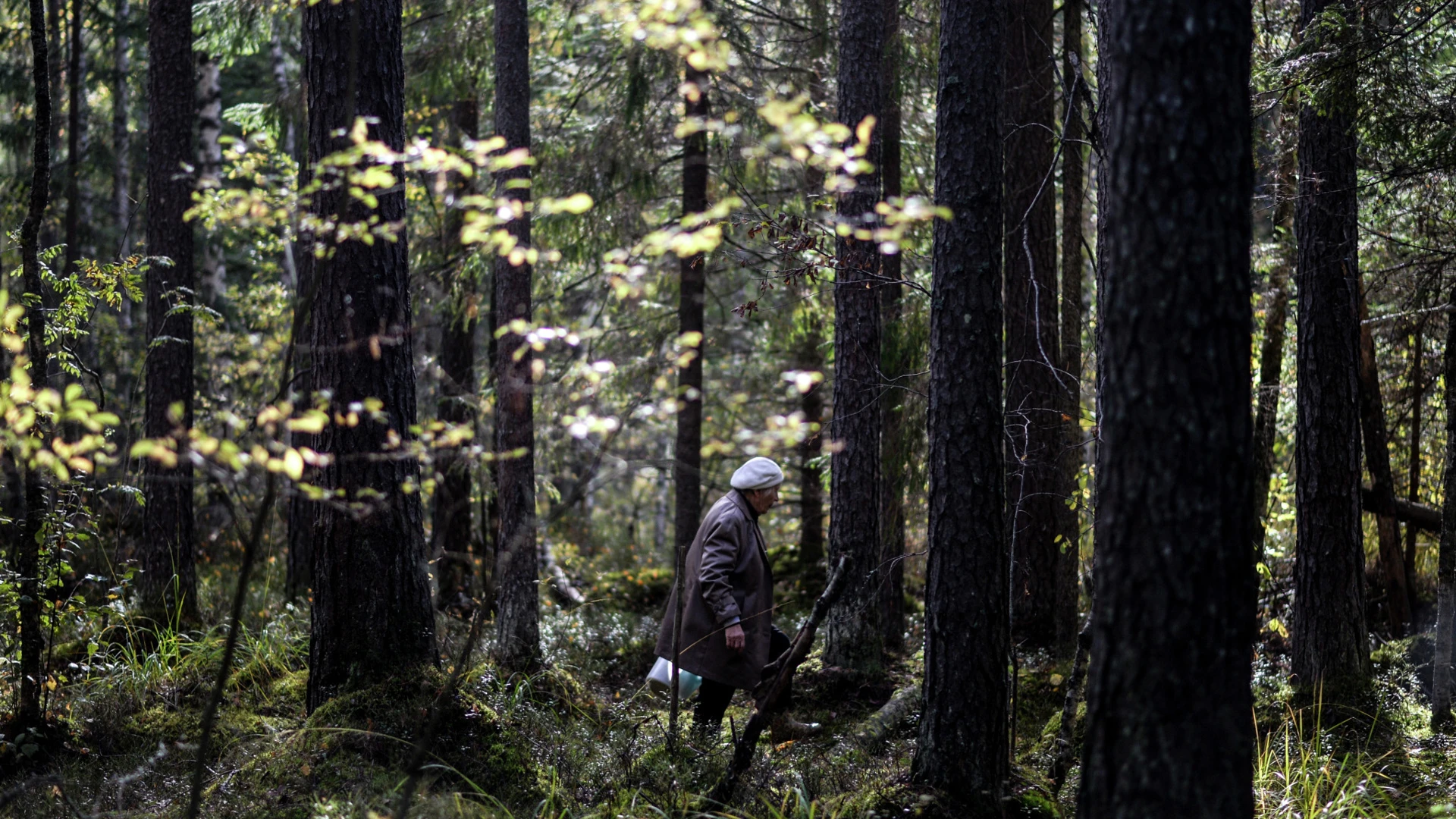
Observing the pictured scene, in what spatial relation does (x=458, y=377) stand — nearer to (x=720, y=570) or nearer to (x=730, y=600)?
(x=720, y=570)

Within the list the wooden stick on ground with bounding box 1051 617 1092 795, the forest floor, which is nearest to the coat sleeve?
the forest floor

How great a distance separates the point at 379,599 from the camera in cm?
533

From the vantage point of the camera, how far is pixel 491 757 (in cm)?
512

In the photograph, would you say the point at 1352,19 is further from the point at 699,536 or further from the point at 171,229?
the point at 171,229

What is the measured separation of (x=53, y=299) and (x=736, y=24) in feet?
27.1

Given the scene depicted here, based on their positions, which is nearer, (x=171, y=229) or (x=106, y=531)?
(x=171, y=229)

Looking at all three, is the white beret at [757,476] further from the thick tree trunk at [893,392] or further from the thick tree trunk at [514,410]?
the thick tree trunk at [893,392]

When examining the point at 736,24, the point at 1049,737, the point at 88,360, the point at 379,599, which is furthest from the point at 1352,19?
the point at 88,360

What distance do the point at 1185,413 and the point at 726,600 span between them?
12.0 feet

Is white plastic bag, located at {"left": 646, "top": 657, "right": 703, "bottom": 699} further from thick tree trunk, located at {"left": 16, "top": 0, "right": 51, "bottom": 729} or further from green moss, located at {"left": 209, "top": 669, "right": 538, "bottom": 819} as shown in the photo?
thick tree trunk, located at {"left": 16, "top": 0, "right": 51, "bottom": 729}

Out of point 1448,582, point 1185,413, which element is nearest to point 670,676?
point 1185,413

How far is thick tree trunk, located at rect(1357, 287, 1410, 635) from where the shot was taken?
28.4 ft

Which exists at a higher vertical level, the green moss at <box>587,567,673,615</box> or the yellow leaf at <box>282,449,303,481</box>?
the yellow leaf at <box>282,449,303,481</box>

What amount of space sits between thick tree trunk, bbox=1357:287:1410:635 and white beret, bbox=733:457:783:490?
5511 millimetres
